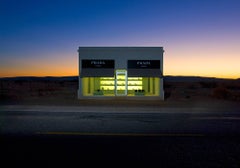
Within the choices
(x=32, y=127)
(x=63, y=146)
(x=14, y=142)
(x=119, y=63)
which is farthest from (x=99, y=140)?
(x=119, y=63)

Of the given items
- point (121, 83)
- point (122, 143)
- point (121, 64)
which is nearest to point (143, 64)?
point (121, 64)

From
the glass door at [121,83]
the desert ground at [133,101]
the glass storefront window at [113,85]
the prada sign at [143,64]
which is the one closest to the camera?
the desert ground at [133,101]

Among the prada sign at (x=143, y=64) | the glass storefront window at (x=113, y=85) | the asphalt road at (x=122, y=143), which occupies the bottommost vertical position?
the asphalt road at (x=122, y=143)

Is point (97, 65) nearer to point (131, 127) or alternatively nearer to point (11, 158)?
point (131, 127)

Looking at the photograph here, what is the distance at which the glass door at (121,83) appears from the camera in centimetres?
2308

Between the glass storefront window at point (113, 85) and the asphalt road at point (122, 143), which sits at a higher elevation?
the glass storefront window at point (113, 85)

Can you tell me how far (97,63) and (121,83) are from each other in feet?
10.1

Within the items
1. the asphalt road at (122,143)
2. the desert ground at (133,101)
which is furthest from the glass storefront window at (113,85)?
the asphalt road at (122,143)

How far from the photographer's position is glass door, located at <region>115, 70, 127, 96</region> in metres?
23.1

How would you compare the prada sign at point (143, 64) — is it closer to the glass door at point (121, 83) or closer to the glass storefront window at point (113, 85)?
the glass door at point (121, 83)

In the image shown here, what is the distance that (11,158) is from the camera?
5301 millimetres

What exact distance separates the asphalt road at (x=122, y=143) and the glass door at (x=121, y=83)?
44.3 ft

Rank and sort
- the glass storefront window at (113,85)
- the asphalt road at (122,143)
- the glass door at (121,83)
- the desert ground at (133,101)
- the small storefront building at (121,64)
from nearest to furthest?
the asphalt road at (122,143)
the desert ground at (133,101)
the small storefront building at (121,64)
the glass door at (121,83)
the glass storefront window at (113,85)

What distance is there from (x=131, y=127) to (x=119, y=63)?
1434 centimetres
